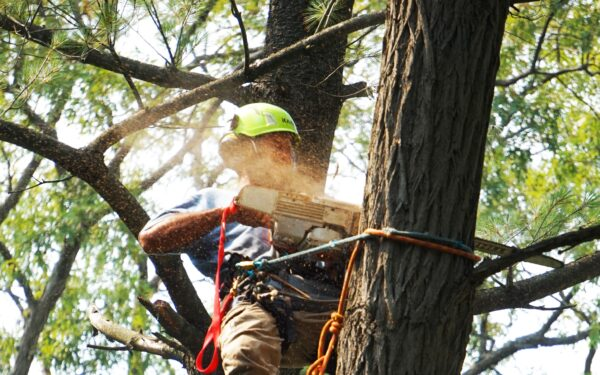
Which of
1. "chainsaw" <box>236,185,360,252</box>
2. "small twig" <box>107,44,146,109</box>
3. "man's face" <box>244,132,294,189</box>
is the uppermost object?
"small twig" <box>107,44,146,109</box>

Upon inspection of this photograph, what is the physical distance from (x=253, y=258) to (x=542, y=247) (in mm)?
1442

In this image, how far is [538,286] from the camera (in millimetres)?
3900

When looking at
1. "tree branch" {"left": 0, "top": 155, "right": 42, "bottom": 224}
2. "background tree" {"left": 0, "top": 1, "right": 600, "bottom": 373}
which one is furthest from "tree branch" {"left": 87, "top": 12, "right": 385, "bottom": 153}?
"tree branch" {"left": 0, "top": 155, "right": 42, "bottom": 224}

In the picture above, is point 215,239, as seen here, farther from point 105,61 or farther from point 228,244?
point 105,61

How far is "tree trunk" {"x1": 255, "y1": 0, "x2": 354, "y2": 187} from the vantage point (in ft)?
15.8

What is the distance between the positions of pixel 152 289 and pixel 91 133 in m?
2.70

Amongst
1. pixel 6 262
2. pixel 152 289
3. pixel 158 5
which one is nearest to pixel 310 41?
pixel 158 5

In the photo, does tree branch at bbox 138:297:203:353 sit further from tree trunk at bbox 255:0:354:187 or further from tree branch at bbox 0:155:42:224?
tree branch at bbox 0:155:42:224

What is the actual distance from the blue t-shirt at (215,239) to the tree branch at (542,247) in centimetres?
122

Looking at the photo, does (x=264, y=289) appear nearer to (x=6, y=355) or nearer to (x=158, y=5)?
(x=158, y=5)

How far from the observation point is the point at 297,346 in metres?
3.65

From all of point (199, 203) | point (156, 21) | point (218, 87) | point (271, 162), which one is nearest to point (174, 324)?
point (199, 203)

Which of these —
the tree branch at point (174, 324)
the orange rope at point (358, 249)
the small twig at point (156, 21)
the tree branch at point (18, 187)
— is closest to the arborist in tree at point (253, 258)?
the tree branch at point (174, 324)

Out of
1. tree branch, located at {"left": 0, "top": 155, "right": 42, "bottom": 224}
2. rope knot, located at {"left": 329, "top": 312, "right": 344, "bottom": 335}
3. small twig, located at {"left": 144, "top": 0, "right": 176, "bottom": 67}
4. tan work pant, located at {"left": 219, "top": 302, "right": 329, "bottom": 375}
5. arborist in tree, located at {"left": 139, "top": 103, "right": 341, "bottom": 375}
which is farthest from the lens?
tree branch, located at {"left": 0, "top": 155, "right": 42, "bottom": 224}
